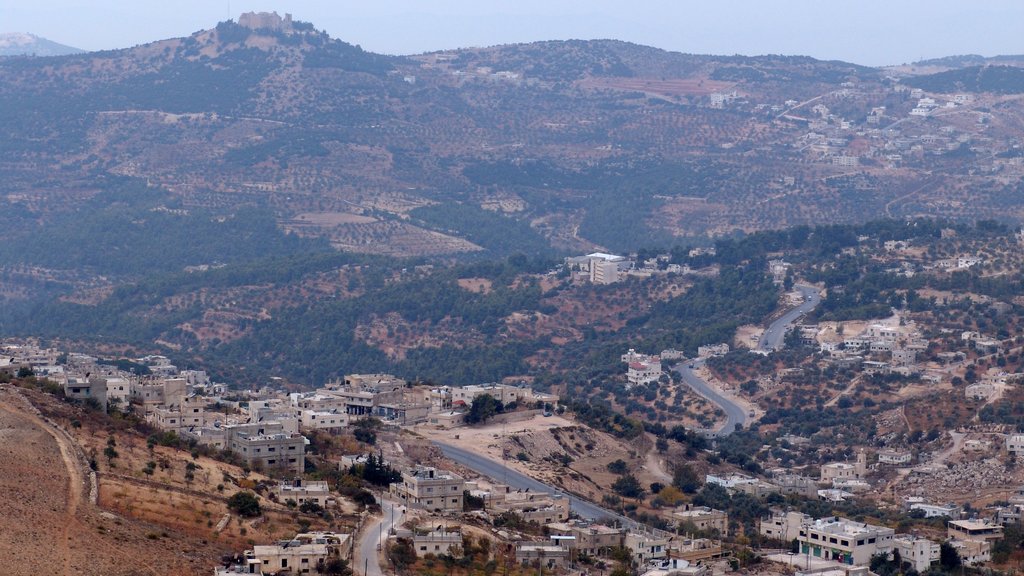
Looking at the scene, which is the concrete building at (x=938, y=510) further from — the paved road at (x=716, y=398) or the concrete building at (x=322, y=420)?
the concrete building at (x=322, y=420)

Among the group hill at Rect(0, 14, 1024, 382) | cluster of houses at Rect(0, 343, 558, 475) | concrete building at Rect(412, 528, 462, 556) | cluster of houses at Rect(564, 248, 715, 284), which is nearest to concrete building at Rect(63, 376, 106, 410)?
cluster of houses at Rect(0, 343, 558, 475)

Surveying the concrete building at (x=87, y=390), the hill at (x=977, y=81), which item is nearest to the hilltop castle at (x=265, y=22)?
the hill at (x=977, y=81)

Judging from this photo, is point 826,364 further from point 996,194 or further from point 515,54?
point 515,54

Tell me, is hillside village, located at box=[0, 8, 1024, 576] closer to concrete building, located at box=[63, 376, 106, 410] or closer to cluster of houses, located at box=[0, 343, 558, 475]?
cluster of houses, located at box=[0, 343, 558, 475]

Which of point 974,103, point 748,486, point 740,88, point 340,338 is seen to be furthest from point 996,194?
→ point 748,486

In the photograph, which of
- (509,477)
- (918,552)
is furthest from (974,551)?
(509,477)
